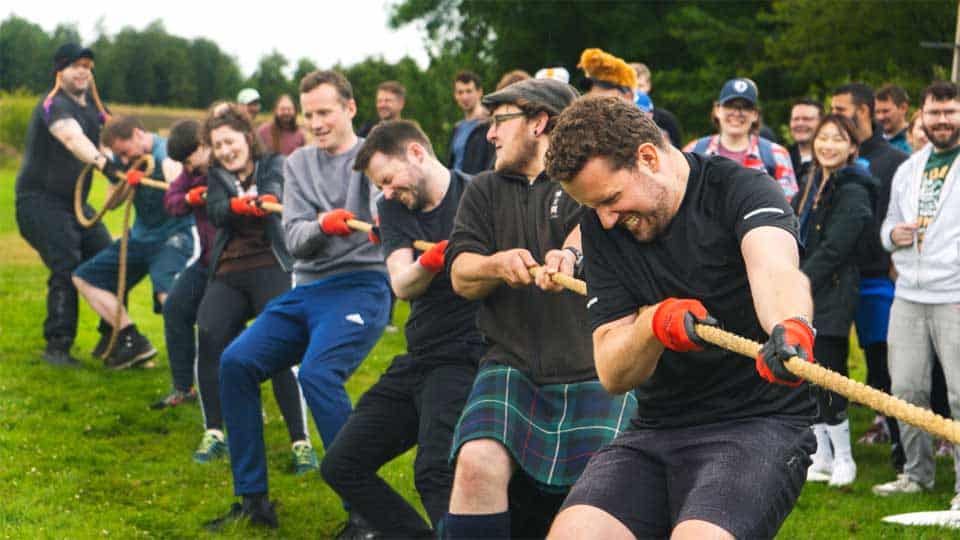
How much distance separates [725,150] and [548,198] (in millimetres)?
3384

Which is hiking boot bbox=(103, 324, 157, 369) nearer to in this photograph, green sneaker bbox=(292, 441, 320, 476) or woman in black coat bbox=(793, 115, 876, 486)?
green sneaker bbox=(292, 441, 320, 476)

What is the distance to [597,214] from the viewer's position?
150 inches

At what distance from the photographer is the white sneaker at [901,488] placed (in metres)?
6.74

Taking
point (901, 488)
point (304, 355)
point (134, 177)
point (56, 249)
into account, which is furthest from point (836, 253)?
point (56, 249)

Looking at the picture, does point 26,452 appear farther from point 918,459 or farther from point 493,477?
point 918,459

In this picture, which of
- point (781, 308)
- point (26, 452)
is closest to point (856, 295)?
point (781, 308)

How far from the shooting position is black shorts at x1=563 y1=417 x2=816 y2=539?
3.38 metres

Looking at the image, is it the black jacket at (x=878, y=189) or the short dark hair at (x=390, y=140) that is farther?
the black jacket at (x=878, y=189)

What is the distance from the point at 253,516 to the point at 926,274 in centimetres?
389

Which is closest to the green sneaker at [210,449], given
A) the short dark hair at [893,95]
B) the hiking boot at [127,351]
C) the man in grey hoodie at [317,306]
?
the man in grey hoodie at [317,306]

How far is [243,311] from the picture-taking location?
7.38m

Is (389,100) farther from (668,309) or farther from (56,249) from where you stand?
(668,309)

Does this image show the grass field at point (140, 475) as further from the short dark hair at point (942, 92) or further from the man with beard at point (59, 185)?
the short dark hair at point (942, 92)

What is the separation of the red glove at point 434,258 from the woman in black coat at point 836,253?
2.83m
